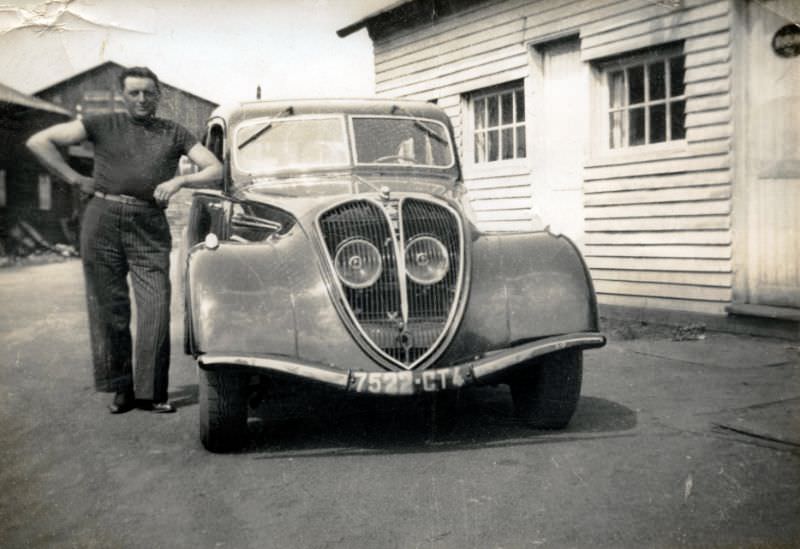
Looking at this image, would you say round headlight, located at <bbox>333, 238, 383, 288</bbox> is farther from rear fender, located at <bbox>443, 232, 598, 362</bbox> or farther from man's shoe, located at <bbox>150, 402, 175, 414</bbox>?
man's shoe, located at <bbox>150, 402, 175, 414</bbox>

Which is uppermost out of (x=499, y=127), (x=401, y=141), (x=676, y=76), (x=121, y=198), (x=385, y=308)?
(x=676, y=76)

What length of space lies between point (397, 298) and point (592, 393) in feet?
5.73

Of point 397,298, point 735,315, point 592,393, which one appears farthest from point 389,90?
point 397,298

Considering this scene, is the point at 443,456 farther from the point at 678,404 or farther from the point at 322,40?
the point at 322,40

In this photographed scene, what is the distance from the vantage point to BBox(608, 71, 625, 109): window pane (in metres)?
7.54

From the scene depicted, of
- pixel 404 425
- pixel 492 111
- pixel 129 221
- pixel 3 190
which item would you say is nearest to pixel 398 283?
pixel 404 425

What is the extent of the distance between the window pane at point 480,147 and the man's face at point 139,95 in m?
5.88

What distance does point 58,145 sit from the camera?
4129 millimetres

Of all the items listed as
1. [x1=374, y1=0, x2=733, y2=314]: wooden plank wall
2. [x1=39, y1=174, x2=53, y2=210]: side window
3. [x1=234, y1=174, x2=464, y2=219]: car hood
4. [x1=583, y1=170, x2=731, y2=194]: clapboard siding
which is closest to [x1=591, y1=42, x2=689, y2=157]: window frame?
[x1=374, y1=0, x2=733, y2=314]: wooden plank wall

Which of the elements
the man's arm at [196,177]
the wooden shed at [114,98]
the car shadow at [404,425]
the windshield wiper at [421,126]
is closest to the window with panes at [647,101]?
the windshield wiper at [421,126]

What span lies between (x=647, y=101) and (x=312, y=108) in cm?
379

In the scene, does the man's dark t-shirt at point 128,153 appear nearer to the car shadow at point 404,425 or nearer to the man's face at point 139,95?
the man's face at point 139,95

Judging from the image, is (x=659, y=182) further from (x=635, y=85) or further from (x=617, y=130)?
(x=635, y=85)

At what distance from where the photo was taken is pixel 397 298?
3.42 meters
